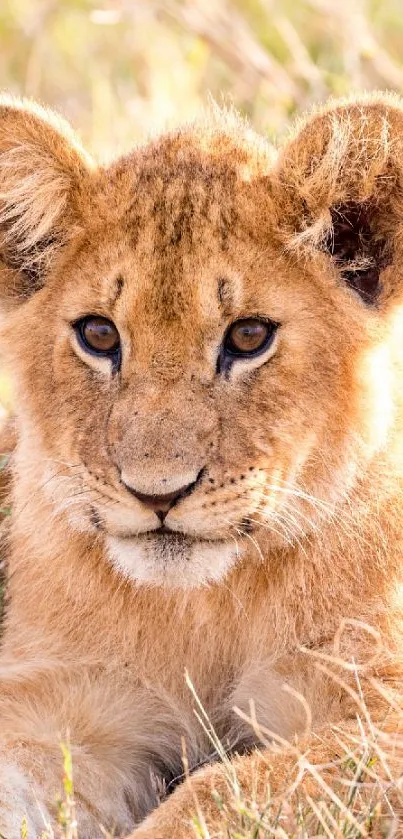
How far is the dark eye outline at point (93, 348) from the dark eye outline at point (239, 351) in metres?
0.25

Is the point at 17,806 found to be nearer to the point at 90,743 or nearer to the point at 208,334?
the point at 90,743

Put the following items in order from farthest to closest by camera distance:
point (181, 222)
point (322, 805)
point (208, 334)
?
1. point (181, 222)
2. point (208, 334)
3. point (322, 805)

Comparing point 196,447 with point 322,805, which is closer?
point 322,805

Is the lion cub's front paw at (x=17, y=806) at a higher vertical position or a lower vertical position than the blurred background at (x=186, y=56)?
lower

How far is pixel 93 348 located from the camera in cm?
326

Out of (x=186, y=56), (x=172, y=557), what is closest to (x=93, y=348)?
(x=172, y=557)

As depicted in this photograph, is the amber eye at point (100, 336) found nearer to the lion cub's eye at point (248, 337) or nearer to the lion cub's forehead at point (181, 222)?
the lion cub's forehead at point (181, 222)

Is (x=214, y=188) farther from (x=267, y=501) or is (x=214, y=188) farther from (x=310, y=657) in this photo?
(x=310, y=657)

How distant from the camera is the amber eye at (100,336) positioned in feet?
10.5

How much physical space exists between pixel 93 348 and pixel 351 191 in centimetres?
69

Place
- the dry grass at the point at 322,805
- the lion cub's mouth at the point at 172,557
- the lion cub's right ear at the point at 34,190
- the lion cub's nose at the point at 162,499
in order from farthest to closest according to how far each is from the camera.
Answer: the lion cub's right ear at the point at 34,190, the lion cub's mouth at the point at 172,557, the lion cub's nose at the point at 162,499, the dry grass at the point at 322,805

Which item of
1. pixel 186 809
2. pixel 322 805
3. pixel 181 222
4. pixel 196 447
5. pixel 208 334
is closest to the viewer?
pixel 322 805

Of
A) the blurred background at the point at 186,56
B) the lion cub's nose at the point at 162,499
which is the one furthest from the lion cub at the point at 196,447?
the blurred background at the point at 186,56

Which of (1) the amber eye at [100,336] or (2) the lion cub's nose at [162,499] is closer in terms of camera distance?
(2) the lion cub's nose at [162,499]
